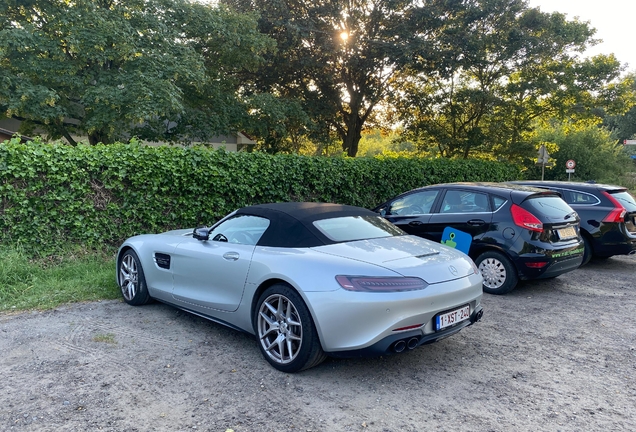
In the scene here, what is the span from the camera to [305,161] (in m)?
10.1

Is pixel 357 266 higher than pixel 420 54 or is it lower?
lower

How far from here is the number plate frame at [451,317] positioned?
363 cm

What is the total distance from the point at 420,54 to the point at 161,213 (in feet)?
47.8

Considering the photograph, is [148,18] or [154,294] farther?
[148,18]

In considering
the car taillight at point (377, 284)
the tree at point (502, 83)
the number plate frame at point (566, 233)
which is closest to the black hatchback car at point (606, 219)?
the number plate frame at point (566, 233)

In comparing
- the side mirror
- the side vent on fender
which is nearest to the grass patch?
the side vent on fender

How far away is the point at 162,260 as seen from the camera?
5.17 meters

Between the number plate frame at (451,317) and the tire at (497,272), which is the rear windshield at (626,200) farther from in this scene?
the number plate frame at (451,317)

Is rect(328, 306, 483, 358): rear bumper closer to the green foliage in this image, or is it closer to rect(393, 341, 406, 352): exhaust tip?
rect(393, 341, 406, 352): exhaust tip

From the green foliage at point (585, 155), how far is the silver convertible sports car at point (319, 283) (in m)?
28.9

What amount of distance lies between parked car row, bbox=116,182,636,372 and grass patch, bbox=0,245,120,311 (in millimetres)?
566

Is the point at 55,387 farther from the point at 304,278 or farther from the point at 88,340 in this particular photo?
the point at 304,278

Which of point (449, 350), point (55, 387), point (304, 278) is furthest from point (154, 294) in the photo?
point (449, 350)

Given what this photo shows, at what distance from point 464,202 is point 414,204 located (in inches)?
34.8
